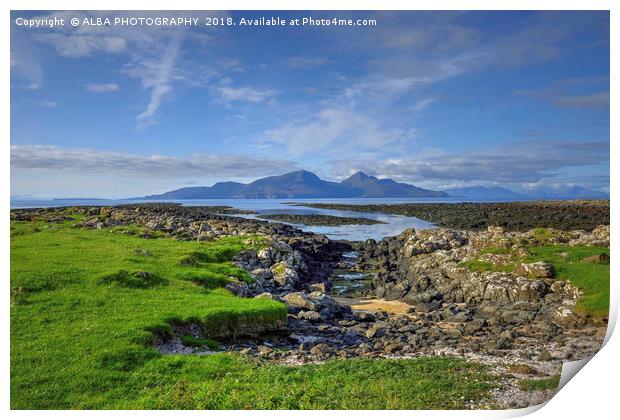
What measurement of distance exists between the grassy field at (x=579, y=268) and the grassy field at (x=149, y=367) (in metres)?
8.85

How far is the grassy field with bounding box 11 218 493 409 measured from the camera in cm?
1222

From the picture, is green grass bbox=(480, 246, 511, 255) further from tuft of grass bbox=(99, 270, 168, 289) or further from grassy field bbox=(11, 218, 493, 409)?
tuft of grass bbox=(99, 270, 168, 289)

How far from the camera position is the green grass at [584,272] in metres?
19.8

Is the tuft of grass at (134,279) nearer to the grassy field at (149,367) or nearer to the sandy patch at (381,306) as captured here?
the grassy field at (149,367)

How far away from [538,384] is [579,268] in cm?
1062

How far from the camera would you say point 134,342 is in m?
14.4

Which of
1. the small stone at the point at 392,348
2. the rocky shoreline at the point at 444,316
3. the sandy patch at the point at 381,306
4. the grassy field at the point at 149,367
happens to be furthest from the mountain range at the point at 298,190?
the grassy field at the point at 149,367

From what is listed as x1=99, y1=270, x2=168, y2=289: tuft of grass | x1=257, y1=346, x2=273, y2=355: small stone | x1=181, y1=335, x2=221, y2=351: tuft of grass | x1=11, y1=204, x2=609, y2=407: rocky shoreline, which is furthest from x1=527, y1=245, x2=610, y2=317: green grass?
x1=99, y1=270, x2=168, y2=289: tuft of grass

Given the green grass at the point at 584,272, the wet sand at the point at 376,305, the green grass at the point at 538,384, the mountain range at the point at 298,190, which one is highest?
the mountain range at the point at 298,190

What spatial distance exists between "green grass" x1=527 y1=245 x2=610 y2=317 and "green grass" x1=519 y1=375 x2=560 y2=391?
6.41 meters

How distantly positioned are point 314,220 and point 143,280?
80004 mm
